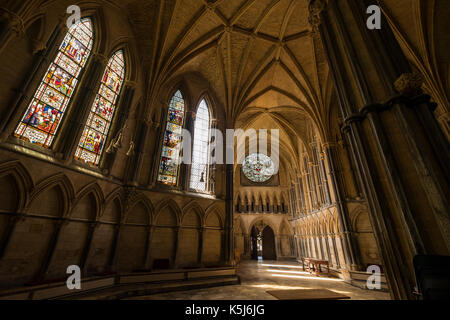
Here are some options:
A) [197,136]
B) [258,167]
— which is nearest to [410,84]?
[197,136]

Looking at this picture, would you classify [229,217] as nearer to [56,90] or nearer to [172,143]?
[172,143]

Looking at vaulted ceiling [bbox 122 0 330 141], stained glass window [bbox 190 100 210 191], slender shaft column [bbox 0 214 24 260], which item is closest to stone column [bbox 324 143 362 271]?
vaulted ceiling [bbox 122 0 330 141]

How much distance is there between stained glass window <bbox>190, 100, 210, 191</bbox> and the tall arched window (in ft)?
22.2

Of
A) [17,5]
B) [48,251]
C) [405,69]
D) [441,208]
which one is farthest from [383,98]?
[48,251]

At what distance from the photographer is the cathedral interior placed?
139 inches

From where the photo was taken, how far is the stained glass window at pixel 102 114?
25.4ft

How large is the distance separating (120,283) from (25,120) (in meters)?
6.69

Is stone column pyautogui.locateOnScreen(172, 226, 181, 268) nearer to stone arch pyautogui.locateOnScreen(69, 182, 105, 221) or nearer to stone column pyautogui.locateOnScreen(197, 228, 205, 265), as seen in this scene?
stone column pyautogui.locateOnScreen(197, 228, 205, 265)

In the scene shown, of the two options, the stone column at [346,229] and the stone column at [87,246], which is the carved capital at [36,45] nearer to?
the stone column at [87,246]

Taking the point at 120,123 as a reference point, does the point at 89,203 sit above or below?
below

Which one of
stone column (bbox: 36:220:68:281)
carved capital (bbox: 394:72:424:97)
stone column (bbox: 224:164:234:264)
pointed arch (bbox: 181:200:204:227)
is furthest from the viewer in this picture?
stone column (bbox: 224:164:234:264)

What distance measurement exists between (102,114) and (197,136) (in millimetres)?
5703

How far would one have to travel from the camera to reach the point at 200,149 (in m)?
12.8

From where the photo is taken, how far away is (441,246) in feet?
9.29
